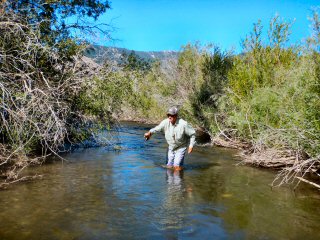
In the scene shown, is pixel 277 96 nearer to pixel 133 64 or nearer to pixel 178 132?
pixel 178 132

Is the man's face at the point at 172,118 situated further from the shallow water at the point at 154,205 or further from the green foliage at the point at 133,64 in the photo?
the green foliage at the point at 133,64

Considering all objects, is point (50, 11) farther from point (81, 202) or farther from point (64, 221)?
point (64, 221)

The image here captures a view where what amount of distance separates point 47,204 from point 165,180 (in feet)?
10.8

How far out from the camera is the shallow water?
5992 millimetres

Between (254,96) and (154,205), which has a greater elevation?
(254,96)

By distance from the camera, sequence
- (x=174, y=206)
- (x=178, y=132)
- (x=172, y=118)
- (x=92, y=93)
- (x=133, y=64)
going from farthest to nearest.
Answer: (x=133, y=64), (x=92, y=93), (x=178, y=132), (x=172, y=118), (x=174, y=206)

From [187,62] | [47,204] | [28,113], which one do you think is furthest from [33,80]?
[187,62]

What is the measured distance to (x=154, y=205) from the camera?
7375 millimetres

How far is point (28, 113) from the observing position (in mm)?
10344

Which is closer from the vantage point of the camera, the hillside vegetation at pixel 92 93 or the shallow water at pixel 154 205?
the shallow water at pixel 154 205

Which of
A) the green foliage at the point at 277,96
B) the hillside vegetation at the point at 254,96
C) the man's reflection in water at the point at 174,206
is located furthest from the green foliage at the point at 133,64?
the man's reflection in water at the point at 174,206

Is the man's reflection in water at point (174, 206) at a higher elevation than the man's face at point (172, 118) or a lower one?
lower

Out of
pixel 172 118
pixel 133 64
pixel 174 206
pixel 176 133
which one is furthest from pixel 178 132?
pixel 133 64

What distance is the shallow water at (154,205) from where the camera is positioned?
5992mm
